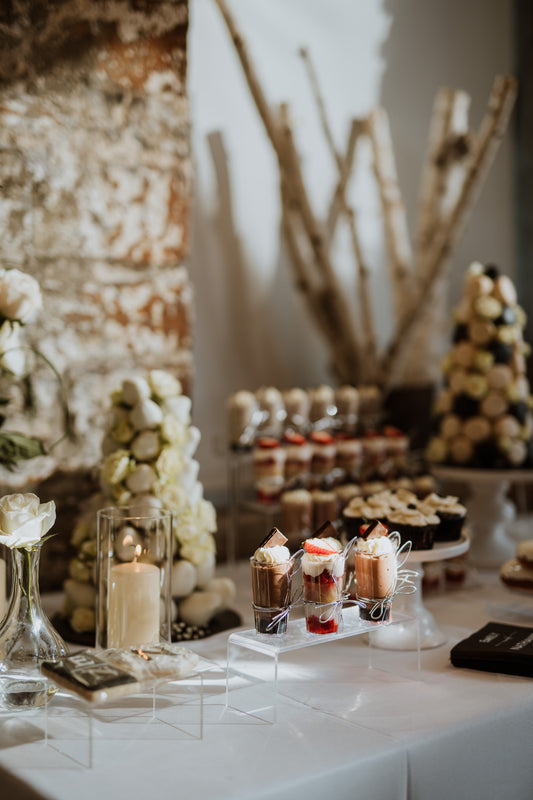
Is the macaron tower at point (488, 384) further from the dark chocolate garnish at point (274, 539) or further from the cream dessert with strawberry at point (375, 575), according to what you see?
the dark chocolate garnish at point (274, 539)

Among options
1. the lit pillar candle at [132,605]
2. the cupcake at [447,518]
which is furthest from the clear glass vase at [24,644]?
the cupcake at [447,518]

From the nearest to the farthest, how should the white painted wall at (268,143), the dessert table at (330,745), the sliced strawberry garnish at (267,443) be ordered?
the dessert table at (330,745)
the sliced strawberry garnish at (267,443)
the white painted wall at (268,143)

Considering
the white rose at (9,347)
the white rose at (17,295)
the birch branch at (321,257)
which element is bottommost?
the white rose at (9,347)

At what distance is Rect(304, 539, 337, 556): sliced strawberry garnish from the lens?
4.85ft

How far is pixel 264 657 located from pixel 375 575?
0.30 metres

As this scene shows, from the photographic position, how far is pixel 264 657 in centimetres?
166

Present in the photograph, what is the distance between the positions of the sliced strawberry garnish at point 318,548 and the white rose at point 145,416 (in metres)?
0.53

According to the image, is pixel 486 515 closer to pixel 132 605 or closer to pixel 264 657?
pixel 264 657

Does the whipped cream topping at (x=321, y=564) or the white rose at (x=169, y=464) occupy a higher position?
the white rose at (x=169, y=464)

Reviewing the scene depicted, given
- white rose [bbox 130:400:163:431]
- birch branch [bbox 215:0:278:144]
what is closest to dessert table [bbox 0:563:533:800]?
white rose [bbox 130:400:163:431]

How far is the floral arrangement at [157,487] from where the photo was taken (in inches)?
73.4

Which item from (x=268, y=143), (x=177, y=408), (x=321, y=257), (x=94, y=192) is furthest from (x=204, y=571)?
(x=268, y=143)

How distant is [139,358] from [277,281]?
833mm

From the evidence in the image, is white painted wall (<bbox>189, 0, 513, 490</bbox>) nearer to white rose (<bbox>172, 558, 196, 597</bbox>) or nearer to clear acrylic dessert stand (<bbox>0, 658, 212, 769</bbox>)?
white rose (<bbox>172, 558, 196, 597</bbox>)
